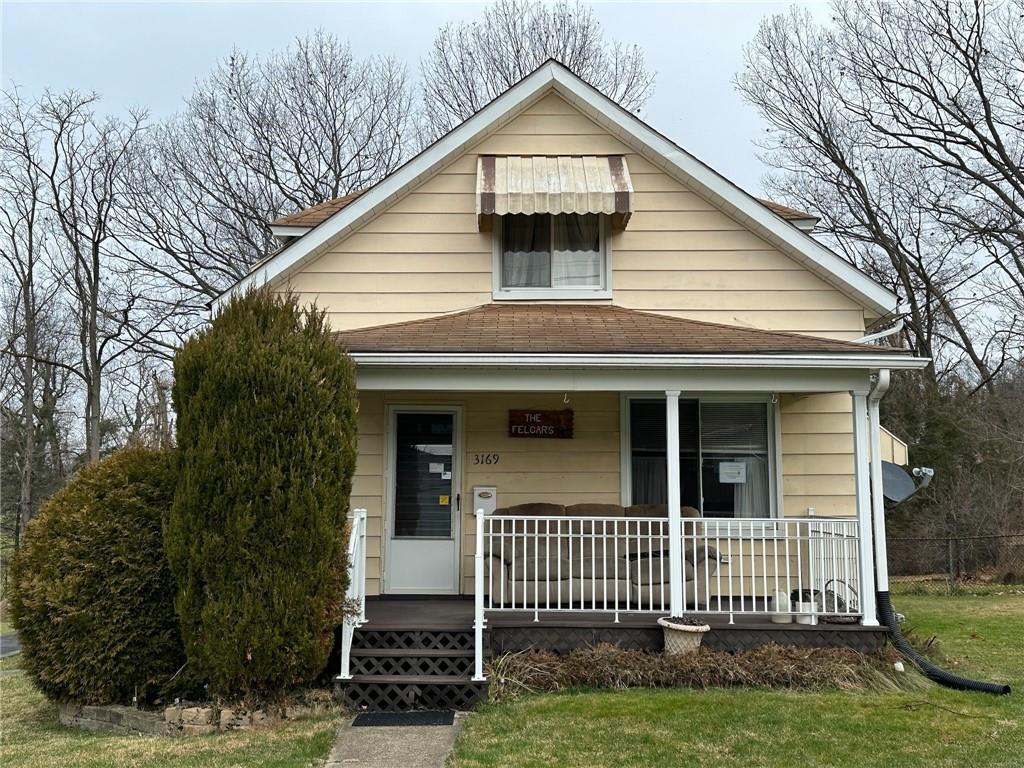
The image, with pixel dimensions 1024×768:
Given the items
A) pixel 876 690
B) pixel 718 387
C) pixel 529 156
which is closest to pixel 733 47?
pixel 529 156

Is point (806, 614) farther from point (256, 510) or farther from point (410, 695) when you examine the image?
point (256, 510)

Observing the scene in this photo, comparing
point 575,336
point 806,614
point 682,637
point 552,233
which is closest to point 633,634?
point 682,637

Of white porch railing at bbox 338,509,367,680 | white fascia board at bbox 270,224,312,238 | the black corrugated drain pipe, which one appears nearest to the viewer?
white porch railing at bbox 338,509,367,680

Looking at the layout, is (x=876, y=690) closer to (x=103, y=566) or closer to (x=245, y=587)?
(x=245, y=587)

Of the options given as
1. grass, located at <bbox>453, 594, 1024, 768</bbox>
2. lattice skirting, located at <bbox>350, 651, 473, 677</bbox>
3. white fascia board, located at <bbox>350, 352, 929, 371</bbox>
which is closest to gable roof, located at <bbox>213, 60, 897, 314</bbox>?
white fascia board, located at <bbox>350, 352, 929, 371</bbox>

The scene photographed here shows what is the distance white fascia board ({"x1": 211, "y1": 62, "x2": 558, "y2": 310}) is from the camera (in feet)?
30.3

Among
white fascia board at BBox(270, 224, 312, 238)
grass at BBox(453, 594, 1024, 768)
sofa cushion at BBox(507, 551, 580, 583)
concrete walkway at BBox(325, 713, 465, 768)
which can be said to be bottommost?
concrete walkway at BBox(325, 713, 465, 768)

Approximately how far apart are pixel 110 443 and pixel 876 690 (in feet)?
92.9

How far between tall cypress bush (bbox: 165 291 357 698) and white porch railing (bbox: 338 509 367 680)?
0.18 meters

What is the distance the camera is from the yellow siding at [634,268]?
940 centimetres

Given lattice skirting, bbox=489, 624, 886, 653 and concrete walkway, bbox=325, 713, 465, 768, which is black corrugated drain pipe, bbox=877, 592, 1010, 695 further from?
concrete walkway, bbox=325, 713, 465, 768

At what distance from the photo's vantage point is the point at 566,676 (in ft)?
22.3

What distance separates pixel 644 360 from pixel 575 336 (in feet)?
2.97

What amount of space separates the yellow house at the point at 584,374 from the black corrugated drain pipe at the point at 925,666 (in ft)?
0.94
